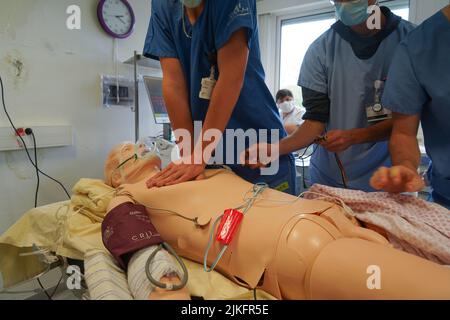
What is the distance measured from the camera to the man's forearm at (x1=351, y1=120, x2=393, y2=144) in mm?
1086

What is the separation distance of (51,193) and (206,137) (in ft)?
5.13

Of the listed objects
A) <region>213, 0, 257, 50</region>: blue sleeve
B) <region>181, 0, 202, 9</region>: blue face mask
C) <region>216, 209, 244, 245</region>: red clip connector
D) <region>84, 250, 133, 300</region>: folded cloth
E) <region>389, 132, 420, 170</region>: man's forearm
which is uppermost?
<region>181, 0, 202, 9</region>: blue face mask

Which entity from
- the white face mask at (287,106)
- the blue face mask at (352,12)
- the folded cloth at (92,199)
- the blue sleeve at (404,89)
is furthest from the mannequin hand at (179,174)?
the white face mask at (287,106)

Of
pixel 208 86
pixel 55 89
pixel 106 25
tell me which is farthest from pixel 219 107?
pixel 106 25

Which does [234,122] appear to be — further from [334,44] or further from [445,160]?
[445,160]

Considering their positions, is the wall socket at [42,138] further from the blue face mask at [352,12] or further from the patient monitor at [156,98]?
the blue face mask at [352,12]

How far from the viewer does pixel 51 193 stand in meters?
2.09

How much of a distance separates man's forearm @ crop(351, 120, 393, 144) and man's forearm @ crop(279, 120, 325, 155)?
177mm

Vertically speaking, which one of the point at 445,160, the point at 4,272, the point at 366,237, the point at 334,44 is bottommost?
the point at 4,272

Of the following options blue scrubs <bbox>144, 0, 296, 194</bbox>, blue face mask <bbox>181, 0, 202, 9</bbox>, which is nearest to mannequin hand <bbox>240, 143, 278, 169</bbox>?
blue scrubs <bbox>144, 0, 296, 194</bbox>

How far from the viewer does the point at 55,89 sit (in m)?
2.03

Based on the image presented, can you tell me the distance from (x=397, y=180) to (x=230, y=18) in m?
0.67

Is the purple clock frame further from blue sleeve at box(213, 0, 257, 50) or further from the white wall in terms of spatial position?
blue sleeve at box(213, 0, 257, 50)
